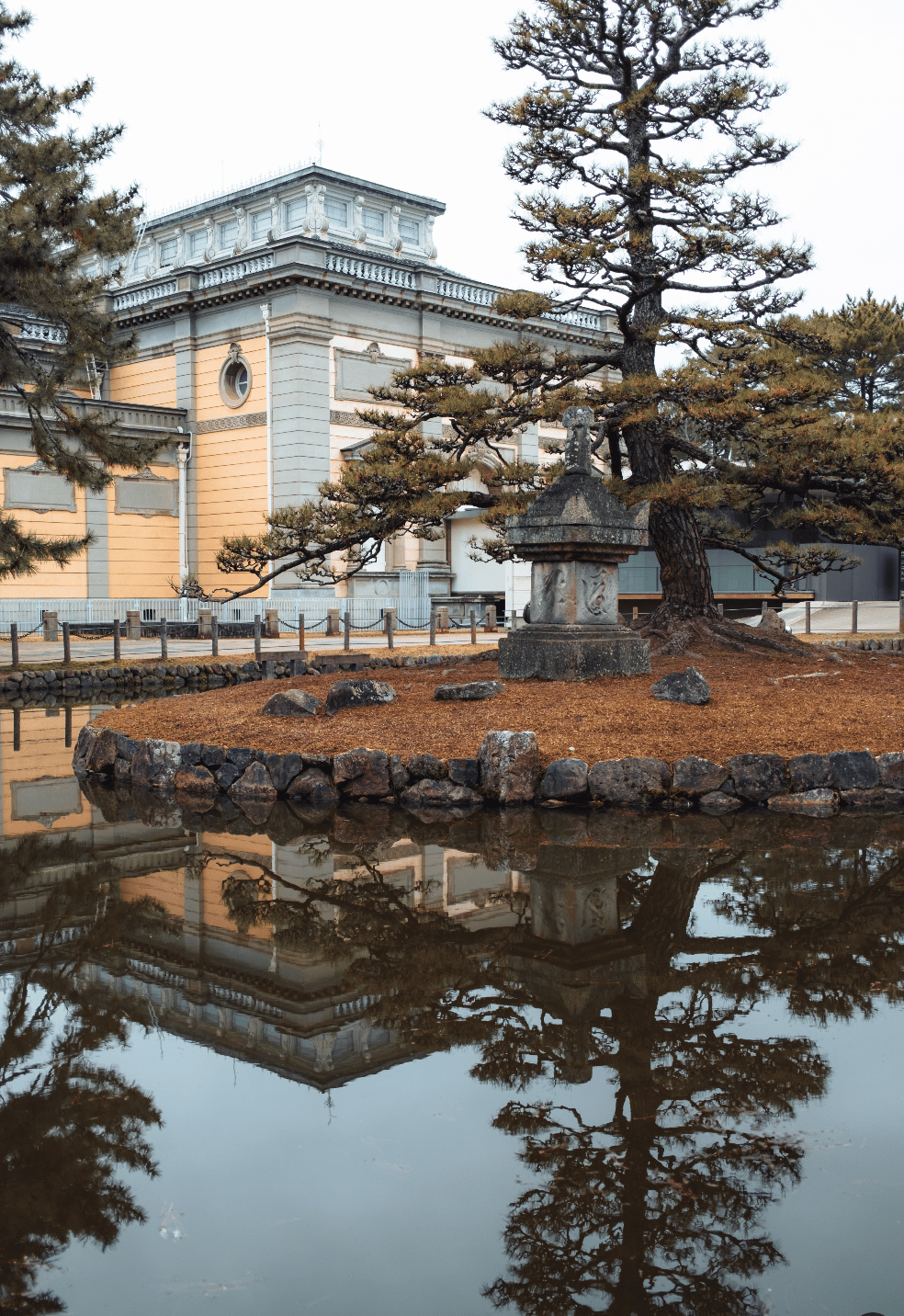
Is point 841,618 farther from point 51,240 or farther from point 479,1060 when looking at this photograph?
point 479,1060

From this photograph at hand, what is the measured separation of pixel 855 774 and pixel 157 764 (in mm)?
5757

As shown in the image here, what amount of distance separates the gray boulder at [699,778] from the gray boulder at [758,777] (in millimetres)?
109

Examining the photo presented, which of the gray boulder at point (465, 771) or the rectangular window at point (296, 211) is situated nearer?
the gray boulder at point (465, 771)

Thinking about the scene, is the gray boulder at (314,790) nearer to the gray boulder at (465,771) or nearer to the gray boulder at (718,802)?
the gray boulder at (465,771)

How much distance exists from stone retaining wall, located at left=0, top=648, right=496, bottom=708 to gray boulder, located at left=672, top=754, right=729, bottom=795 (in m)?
10.9

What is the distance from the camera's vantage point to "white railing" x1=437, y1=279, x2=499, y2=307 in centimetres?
3338

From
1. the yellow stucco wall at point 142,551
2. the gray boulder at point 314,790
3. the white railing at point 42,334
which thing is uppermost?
the white railing at point 42,334

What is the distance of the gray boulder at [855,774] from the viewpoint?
8320 millimetres

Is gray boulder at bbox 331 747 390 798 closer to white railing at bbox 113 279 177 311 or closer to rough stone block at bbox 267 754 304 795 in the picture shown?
rough stone block at bbox 267 754 304 795

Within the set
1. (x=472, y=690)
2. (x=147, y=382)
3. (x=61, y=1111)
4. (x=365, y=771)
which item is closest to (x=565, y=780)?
(x=365, y=771)

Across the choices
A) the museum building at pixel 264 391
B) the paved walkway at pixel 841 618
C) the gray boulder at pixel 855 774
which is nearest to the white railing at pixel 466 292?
the museum building at pixel 264 391

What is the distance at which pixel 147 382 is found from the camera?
113 feet

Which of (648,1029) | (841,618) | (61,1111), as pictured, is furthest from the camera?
(841,618)

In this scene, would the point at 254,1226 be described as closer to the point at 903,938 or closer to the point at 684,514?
the point at 903,938
